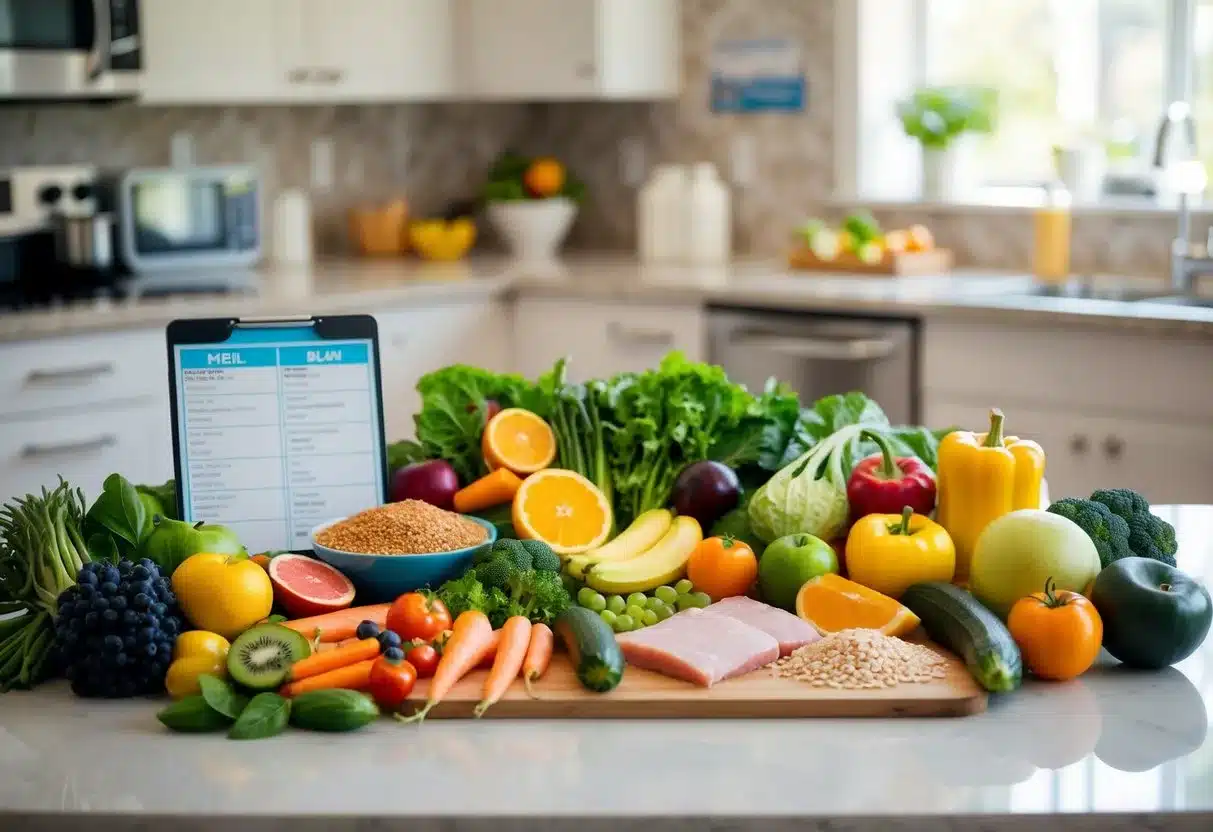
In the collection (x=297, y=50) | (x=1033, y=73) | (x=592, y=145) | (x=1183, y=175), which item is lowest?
(x=1183, y=175)

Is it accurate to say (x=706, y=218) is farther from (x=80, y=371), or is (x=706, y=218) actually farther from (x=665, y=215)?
(x=80, y=371)

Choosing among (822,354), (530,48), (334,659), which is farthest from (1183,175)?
(334,659)

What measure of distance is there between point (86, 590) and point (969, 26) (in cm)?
381

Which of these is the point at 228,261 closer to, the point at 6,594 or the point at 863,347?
the point at 863,347

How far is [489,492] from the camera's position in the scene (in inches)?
82.1

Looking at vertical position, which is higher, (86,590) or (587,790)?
(86,590)

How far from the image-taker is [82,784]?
4.54 ft

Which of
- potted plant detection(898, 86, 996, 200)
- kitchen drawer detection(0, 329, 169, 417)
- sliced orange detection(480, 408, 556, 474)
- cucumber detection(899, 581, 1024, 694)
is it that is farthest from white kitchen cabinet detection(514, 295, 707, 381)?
cucumber detection(899, 581, 1024, 694)

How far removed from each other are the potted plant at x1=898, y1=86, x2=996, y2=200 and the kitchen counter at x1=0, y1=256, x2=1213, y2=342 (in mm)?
372

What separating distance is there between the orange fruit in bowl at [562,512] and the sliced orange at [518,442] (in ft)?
0.25

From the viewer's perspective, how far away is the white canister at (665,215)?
496cm

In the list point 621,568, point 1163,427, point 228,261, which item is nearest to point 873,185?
point 1163,427

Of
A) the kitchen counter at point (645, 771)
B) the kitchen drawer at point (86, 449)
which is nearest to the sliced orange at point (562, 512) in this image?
the kitchen counter at point (645, 771)

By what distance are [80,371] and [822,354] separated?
181 centimetres
